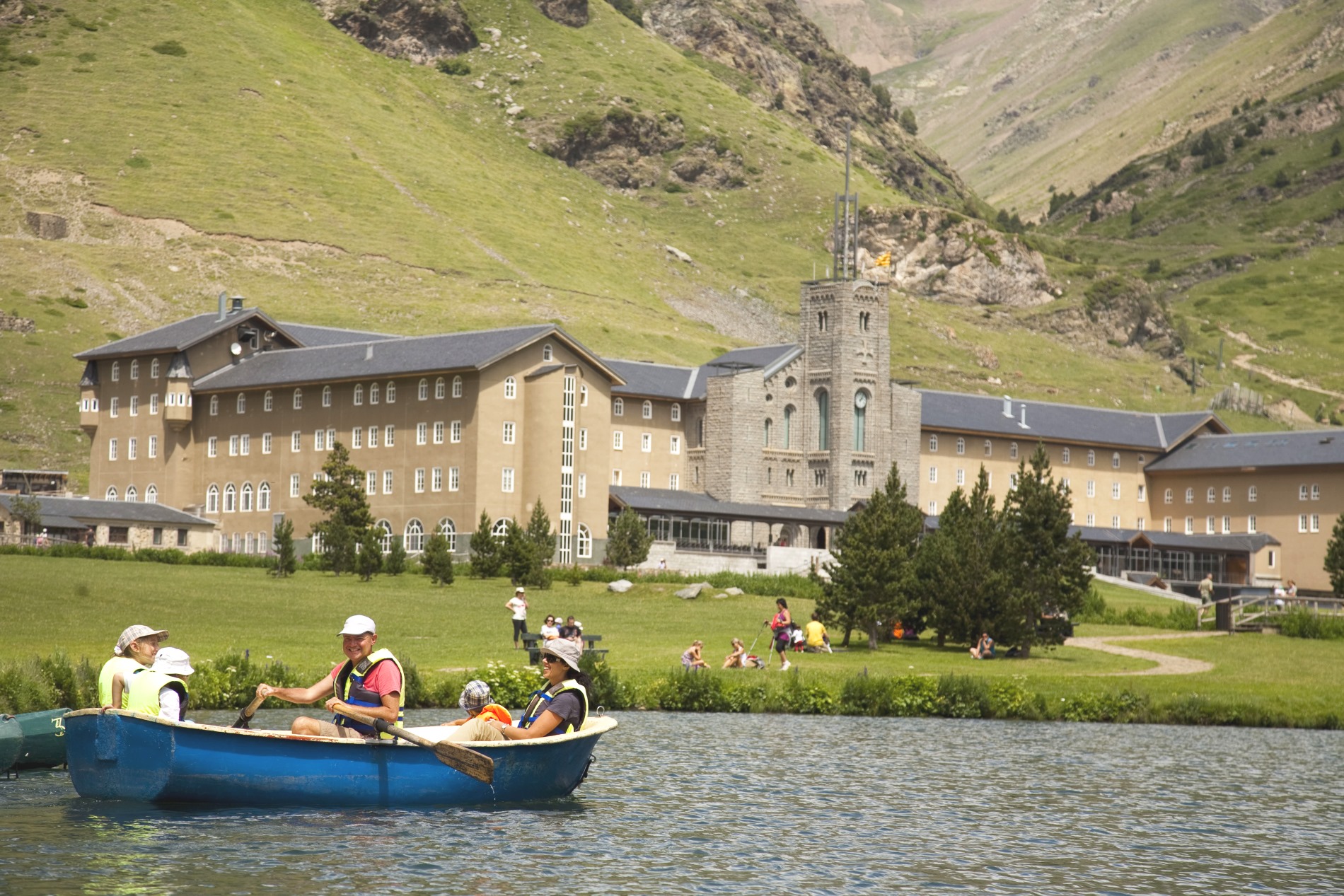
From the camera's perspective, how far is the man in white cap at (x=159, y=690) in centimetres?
2428

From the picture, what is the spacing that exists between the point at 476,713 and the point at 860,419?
9940 cm

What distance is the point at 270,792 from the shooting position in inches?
987

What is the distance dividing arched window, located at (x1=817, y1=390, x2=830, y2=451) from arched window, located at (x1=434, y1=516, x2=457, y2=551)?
110 ft

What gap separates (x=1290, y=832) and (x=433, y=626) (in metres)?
35.1

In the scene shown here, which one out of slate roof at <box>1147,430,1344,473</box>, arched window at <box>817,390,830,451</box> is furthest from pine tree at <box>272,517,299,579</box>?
slate roof at <box>1147,430,1344,473</box>

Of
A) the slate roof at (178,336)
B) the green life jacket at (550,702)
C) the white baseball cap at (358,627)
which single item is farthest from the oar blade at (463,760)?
the slate roof at (178,336)

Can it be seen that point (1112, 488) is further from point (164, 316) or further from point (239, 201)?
point (239, 201)

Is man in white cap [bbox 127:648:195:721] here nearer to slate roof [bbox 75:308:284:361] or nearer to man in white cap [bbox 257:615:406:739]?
man in white cap [bbox 257:615:406:739]

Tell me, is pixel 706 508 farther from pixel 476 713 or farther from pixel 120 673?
pixel 120 673

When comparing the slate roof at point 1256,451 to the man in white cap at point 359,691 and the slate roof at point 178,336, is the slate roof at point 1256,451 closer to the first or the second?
the slate roof at point 178,336

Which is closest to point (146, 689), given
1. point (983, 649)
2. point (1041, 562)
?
point (983, 649)

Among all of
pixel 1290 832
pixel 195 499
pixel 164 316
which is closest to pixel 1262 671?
pixel 1290 832

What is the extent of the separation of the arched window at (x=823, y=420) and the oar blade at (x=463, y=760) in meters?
99.7

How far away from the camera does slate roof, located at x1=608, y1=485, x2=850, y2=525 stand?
359 feet
